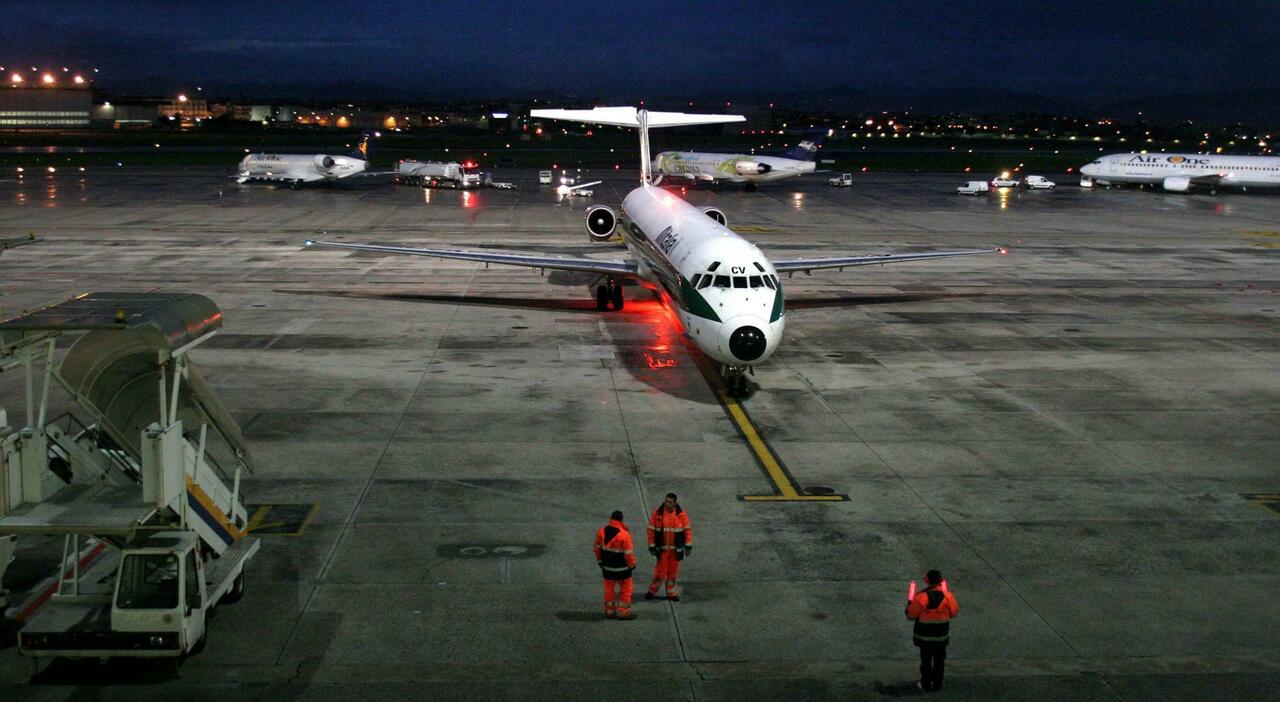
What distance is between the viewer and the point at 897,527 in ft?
51.5

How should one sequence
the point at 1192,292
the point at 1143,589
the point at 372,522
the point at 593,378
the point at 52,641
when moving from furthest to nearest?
the point at 1192,292 < the point at 593,378 < the point at 372,522 < the point at 1143,589 < the point at 52,641

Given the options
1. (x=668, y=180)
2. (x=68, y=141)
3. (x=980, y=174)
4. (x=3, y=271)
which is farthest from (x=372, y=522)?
(x=68, y=141)

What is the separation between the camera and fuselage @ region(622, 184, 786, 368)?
71.5 feet

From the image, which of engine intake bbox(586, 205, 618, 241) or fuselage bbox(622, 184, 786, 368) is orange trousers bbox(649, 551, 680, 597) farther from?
engine intake bbox(586, 205, 618, 241)

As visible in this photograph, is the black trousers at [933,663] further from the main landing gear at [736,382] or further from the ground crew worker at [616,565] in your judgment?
the main landing gear at [736,382]

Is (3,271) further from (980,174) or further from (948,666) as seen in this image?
(980,174)

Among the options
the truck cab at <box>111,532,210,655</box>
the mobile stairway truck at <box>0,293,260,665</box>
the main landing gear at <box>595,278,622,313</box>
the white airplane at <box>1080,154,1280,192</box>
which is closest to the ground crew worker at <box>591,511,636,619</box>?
the mobile stairway truck at <box>0,293,260,665</box>

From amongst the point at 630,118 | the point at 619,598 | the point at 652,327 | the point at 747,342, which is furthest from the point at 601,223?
the point at 619,598

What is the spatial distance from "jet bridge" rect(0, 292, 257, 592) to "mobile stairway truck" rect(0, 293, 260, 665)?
0.05ft

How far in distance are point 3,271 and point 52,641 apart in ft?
112

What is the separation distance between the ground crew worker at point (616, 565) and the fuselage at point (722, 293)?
9.52 metres

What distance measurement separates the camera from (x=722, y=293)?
22594mm

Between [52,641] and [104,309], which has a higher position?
[104,309]

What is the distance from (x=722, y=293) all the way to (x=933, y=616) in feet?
40.9
